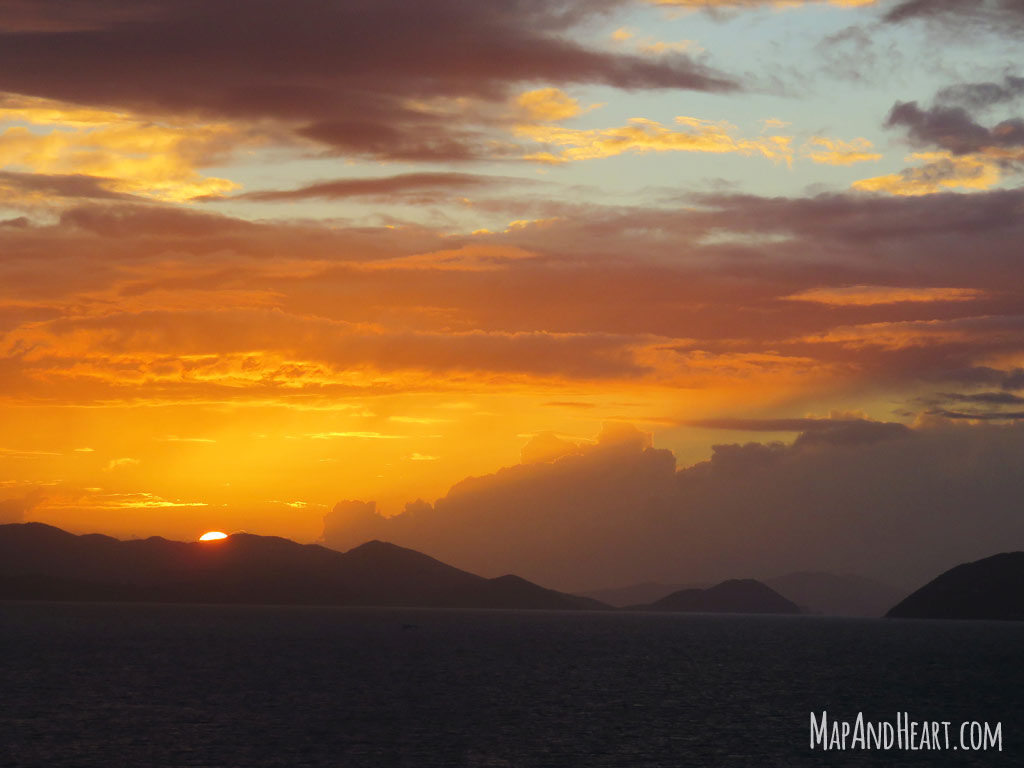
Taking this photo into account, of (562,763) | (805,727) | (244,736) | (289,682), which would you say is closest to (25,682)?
(289,682)

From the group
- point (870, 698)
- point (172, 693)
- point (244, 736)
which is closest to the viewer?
point (244, 736)

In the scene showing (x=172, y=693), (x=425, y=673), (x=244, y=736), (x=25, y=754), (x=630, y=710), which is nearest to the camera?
(x=25, y=754)

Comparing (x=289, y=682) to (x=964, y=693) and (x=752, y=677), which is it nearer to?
(x=752, y=677)

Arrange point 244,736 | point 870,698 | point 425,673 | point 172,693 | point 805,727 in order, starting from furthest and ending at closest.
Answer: point 425,673 < point 870,698 < point 172,693 < point 805,727 < point 244,736

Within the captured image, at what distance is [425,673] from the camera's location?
608ft

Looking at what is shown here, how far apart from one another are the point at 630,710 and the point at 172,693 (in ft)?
189

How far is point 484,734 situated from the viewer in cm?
11106

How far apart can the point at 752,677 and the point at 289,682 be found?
3023 inches

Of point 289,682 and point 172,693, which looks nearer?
point 172,693

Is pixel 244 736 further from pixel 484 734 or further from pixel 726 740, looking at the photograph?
pixel 726 740

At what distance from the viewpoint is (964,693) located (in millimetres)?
167375

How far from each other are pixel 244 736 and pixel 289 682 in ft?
185

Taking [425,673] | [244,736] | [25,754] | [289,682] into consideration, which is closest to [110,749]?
[25,754]

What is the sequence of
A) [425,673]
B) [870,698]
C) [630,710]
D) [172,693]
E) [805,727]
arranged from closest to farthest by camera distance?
[805,727] → [630,710] → [172,693] → [870,698] → [425,673]
